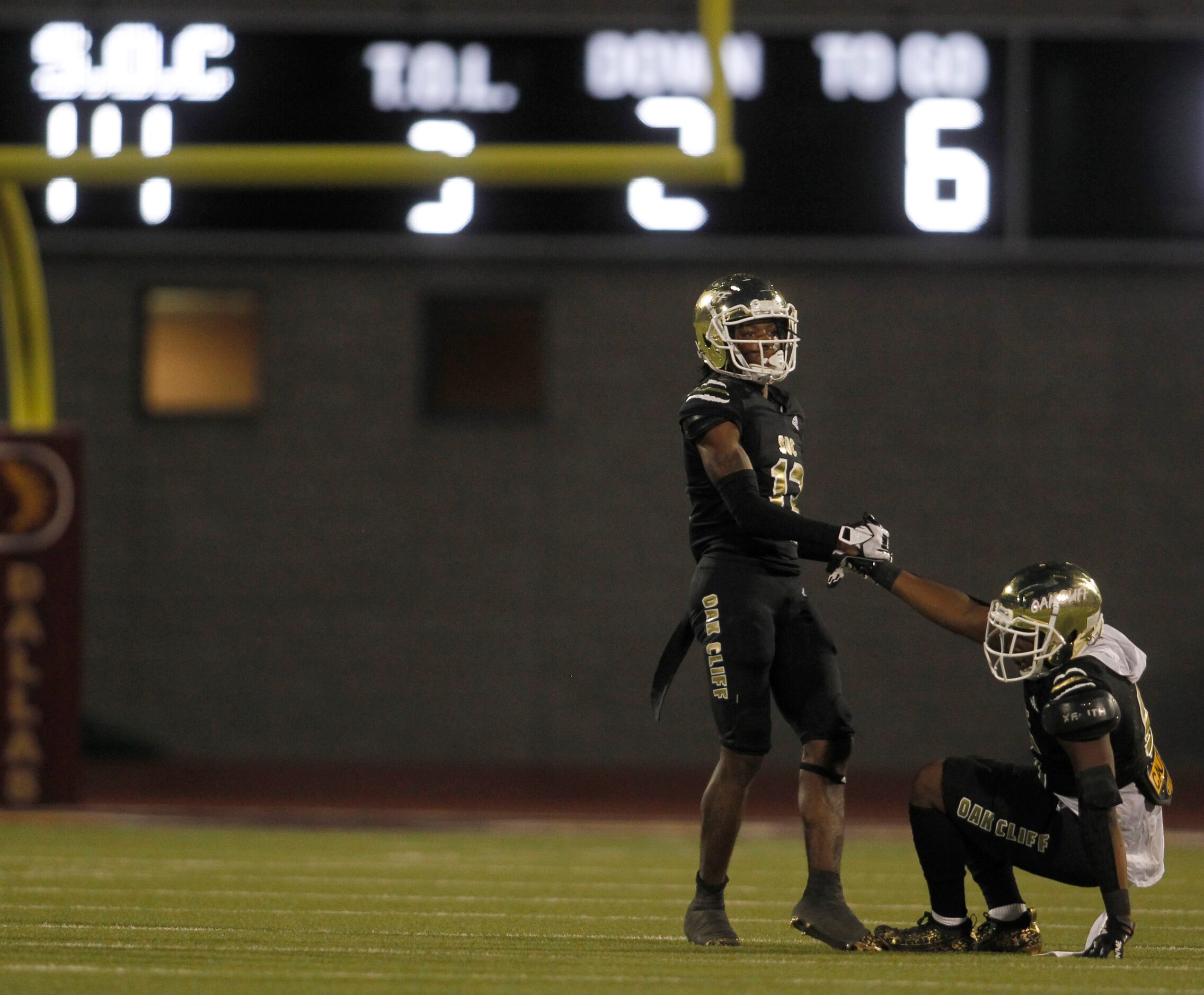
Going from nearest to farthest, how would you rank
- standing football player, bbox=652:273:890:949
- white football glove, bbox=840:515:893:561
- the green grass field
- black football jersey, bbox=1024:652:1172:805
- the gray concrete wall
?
the green grass field < black football jersey, bbox=1024:652:1172:805 < white football glove, bbox=840:515:893:561 < standing football player, bbox=652:273:890:949 < the gray concrete wall

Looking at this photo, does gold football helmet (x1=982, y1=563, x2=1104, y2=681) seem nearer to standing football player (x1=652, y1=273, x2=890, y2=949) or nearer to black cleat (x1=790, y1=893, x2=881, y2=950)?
standing football player (x1=652, y1=273, x2=890, y2=949)

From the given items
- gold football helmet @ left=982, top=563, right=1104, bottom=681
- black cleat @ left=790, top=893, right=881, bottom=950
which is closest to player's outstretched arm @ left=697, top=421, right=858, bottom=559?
gold football helmet @ left=982, top=563, right=1104, bottom=681

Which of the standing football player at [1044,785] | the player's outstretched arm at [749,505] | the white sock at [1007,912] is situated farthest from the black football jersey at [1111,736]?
the player's outstretched arm at [749,505]

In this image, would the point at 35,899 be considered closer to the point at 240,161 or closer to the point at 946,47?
the point at 240,161

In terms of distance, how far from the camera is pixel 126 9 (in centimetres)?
1102

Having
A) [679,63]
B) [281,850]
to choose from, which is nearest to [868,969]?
[281,850]

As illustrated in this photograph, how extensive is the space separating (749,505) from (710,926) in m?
1.12

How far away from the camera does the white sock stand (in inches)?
192

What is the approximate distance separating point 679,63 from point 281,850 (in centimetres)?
494

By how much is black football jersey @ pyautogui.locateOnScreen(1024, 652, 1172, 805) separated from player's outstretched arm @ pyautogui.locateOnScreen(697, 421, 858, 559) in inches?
23.0

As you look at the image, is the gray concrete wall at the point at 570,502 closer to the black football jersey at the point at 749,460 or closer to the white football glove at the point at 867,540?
the black football jersey at the point at 749,460

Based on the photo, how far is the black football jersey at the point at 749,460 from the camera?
16.6 feet

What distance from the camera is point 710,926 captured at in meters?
5.02

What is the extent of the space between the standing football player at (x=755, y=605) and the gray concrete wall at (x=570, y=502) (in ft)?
23.5
